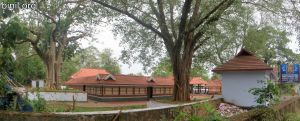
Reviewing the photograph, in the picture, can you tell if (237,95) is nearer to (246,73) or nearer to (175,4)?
(246,73)

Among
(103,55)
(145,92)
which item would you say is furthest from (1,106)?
(103,55)

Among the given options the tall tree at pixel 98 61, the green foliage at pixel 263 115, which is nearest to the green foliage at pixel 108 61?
the tall tree at pixel 98 61

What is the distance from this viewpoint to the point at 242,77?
17.7 meters

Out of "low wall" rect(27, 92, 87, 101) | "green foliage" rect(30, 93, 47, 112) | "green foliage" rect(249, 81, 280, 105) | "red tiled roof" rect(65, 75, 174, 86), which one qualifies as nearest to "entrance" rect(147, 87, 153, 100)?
"red tiled roof" rect(65, 75, 174, 86)

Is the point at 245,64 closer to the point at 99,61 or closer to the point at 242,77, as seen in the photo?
the point at 242,77

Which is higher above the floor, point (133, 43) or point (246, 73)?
point (133, 43)

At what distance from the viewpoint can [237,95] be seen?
17.9 m

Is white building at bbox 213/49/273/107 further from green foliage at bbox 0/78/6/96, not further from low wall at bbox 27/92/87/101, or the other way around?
low wall at bbox 27/92/87/101

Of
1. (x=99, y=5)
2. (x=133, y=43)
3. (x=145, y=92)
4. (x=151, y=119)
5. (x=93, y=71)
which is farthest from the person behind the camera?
(x=93, y=71)

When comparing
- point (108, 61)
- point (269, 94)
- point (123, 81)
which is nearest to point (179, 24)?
point (269, 94)

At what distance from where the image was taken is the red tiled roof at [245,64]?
1708 cm

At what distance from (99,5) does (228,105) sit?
8271 millimetres

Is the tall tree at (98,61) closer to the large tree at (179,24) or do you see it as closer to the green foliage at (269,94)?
the large tree at (179,24)

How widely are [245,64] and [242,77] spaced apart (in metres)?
0.69
